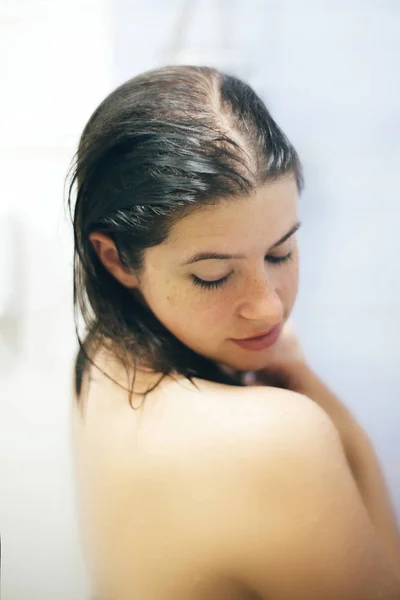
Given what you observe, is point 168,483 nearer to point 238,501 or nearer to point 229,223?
point 238,501

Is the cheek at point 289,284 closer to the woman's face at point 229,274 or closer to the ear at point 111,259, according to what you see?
the woman's face at point 229,274

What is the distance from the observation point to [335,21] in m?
0.60

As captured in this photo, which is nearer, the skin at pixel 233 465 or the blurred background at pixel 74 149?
the skin at pixel 233 465

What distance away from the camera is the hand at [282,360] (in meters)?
0.58

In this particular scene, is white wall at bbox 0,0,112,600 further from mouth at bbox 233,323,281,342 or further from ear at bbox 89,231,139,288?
mouth at bbox 233,323,281,342

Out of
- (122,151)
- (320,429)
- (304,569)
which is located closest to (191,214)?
(122,151)

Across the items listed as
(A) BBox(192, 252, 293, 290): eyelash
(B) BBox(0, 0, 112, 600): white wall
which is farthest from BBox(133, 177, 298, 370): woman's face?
(B) BBox(0, 0, 112, 600): white wall

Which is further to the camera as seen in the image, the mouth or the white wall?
the white wall

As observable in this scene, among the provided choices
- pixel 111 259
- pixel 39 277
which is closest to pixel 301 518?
pixel 111 259

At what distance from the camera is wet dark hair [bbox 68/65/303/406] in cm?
47

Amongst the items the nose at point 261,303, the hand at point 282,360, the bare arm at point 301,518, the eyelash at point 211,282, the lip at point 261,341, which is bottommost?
the bare arm at point 301,518

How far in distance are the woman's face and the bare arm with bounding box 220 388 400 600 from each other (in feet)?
0.32

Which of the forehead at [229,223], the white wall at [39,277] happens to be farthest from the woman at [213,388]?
the white wall at [39,277]

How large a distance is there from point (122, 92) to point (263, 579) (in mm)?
514
